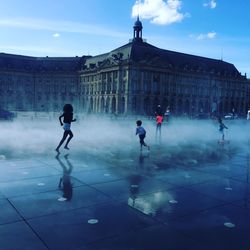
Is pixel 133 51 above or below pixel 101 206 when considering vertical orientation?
above

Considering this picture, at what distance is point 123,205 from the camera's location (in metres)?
5.86

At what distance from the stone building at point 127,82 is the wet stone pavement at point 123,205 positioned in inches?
2915

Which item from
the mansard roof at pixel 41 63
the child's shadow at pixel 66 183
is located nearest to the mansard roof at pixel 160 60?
the mansard roof at pixel 41 63

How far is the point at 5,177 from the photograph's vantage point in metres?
7.82

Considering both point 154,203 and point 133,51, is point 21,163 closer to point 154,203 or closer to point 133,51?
point 154,203

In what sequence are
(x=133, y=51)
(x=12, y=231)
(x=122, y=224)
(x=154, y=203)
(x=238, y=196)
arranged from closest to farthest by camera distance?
(x=12, y=231) < (x=122, y=224) < (x=154, y=203) < (x=238, y=196) < (x=133, y=51)

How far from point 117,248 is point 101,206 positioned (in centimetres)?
163

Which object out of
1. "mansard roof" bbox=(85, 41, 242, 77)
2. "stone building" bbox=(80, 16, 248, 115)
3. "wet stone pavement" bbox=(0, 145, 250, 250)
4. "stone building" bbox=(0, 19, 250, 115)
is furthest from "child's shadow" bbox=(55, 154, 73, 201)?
"mansard roof" bbox=(85, 41, 242, 77)

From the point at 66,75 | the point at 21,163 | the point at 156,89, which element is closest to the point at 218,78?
the point at 156,89

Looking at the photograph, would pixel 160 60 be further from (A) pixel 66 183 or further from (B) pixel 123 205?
(B) pixel 123 205

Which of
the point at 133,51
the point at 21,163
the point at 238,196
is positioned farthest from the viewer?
the point at 133,51

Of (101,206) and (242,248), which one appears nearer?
(242,248)

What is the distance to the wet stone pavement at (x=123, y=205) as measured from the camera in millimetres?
4441

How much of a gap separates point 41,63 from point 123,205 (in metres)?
109
